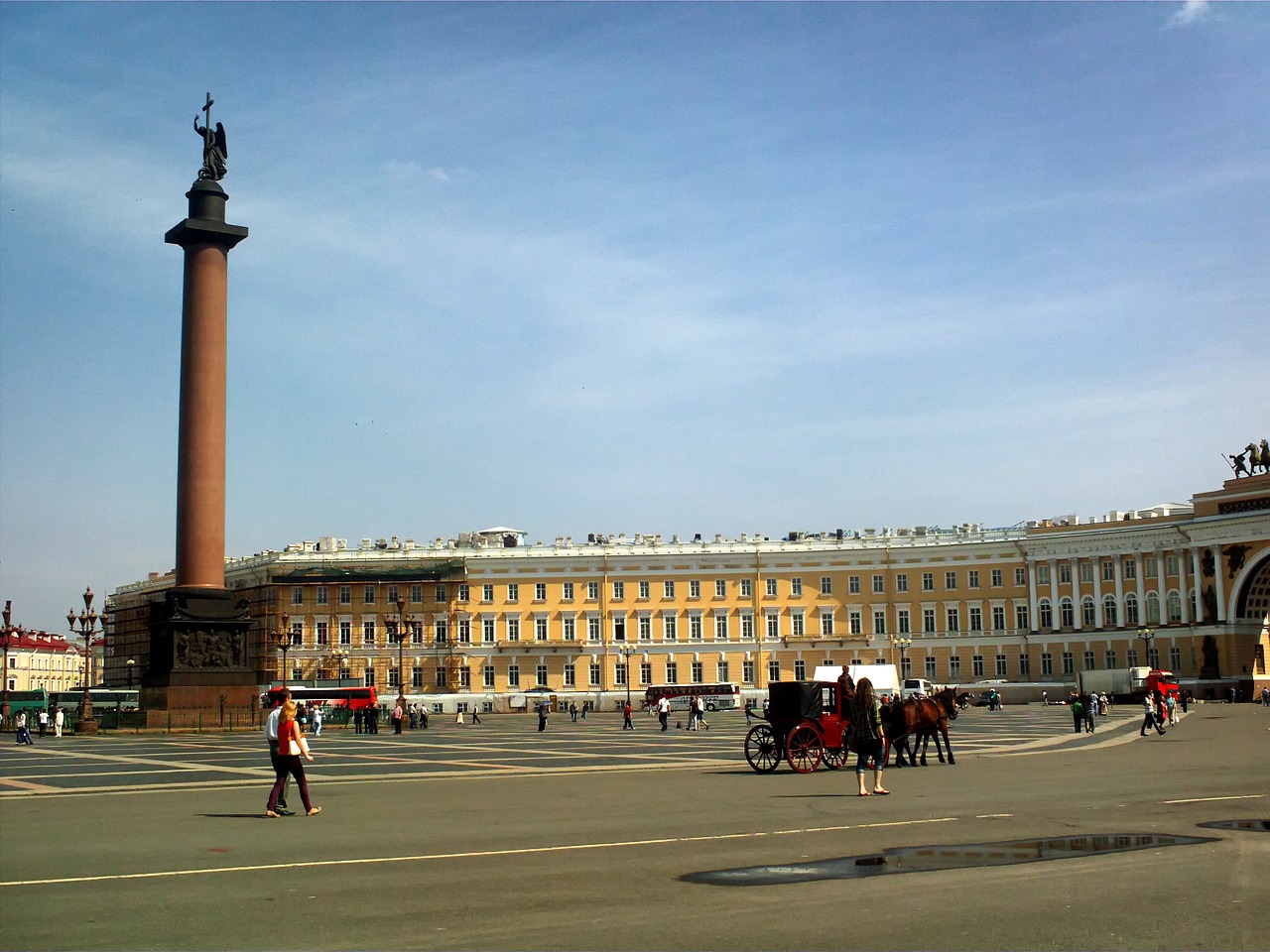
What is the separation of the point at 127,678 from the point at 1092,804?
4250 inches

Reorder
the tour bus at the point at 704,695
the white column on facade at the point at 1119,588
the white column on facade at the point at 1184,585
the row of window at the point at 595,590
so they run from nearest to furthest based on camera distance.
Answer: the tour bus at the point at 704,695 → the white column on facade at the point at 1184,585 → the white column on facade at the point at 1119,588 → the row of window at the point at 595,590

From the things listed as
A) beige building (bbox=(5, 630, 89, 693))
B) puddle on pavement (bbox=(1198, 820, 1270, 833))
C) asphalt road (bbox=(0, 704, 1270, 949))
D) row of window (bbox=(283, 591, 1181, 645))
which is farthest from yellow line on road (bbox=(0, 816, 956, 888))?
beige building (bbox=(5, 630, 89, 693))

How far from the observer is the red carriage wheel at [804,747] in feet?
82.8

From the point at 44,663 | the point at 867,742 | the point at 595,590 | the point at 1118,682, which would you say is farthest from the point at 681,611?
the point at 44,663

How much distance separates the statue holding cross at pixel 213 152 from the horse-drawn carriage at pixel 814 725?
1446 inches

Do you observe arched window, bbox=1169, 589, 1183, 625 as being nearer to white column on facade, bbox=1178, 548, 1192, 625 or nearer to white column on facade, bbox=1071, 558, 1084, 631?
white column on facade, bbox=1178, 548, 1192, 625

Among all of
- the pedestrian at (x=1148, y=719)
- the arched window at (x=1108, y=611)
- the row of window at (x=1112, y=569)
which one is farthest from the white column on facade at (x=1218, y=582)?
the pedestrian at (x=1148, y=719)

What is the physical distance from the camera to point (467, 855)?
13672 millimetres

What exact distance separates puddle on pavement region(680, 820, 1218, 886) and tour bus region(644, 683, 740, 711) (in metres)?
77.7

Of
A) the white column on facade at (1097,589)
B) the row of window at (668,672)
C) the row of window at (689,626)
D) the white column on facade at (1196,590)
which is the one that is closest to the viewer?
the white column on facade at (1196,590)

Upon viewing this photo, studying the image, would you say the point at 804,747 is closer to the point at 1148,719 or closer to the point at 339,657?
the point at 1148,719

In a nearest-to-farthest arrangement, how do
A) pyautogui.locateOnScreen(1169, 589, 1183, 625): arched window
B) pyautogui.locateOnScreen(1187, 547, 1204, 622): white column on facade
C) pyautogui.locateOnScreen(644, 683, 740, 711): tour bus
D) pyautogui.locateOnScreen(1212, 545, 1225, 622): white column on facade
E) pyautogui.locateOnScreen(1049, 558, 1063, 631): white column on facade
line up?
pyautogui.locateOnScreen(1212, 545, 1225, 622): white column on facade, pyautogui.locateOnScreen(1187, 547, 1204, 622): white column on facade, pyautogui.locateOnScreen(644, 683, 740, 711): tour bus, pyautogui.locateOnScreen(1169, 589, 1183, 625): arched window, pyautogui.locateOnScreen(1049, 558, 1063, 631): white column on facade

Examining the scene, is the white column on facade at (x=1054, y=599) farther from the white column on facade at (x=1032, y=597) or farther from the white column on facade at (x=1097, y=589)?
the white column on facade at (x=1097, y=589)

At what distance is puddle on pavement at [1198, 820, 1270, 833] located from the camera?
15.2 metres
